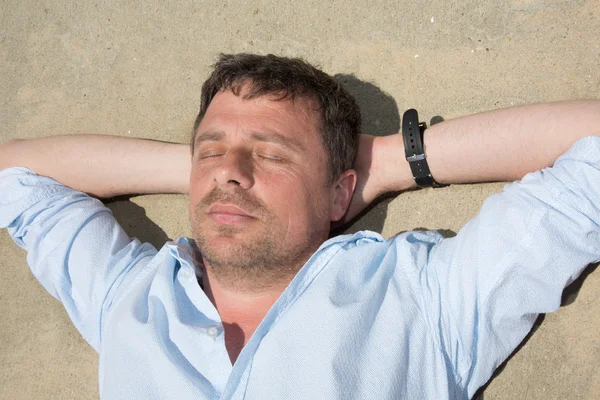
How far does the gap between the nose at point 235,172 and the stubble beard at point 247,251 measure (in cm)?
3

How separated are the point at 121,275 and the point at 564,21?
2078 millimetres

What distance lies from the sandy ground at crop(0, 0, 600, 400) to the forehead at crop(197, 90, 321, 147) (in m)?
0.47

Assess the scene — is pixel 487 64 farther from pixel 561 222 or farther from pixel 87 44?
pixel 87 44

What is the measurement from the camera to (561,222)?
1851 mm

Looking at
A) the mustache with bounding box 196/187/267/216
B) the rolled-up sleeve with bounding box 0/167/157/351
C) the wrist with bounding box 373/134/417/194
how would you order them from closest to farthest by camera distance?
the mustache with bounding box 196/187/267/216, the wrist with bounding box 373/134/417/194, the rolled-up sleeve with bounding box 0/167/157/351

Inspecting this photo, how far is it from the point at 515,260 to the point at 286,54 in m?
1.48

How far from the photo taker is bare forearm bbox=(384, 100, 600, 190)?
6.49 ft

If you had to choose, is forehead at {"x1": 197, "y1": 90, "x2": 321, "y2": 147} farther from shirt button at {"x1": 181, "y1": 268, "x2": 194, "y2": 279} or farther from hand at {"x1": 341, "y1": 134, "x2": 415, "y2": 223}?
shirt button at {"x1": 181, "y1": 268, "x2": 194, "y2": 279}

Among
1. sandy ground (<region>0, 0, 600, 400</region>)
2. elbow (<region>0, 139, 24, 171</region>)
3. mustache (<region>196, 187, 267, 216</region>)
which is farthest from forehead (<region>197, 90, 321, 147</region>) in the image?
elbow (<region>0, 139, 24, 171</region>)

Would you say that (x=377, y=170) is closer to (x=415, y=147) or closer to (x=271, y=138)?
(x=415, y=147)

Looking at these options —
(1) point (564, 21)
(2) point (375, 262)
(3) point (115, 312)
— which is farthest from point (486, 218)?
(3) point (115, 312)

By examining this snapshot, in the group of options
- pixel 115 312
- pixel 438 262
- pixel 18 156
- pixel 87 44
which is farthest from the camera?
pixel 87 44

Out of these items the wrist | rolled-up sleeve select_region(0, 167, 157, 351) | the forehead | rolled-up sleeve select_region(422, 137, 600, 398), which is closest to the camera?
rolled-up sleeve select_region(422, 137, 600, 398)

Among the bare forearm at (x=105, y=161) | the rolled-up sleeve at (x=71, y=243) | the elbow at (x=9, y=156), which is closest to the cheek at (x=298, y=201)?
the bare forearm at (x=105, y=161)
